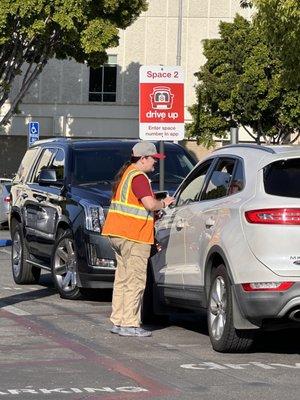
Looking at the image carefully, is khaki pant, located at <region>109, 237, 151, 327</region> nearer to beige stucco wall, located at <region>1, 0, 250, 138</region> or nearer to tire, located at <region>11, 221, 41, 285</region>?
tire, located at <region>11, 221, 41, 285</region>

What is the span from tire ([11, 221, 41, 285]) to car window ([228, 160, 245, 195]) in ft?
20.2

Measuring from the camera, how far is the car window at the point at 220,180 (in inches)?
407

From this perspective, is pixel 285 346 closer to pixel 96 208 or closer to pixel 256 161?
pixel 256 161

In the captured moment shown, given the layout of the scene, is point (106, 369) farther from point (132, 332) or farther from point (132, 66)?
point (132, 66)

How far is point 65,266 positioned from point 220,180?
3983 mm

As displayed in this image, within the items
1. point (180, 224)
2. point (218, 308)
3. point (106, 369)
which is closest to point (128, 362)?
point (106, 369)

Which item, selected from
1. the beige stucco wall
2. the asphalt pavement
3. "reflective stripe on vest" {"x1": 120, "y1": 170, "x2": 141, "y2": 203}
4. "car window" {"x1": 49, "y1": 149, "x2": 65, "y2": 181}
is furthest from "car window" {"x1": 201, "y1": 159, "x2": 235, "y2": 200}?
the beige stucco wall

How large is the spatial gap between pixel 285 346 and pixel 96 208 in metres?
3.45

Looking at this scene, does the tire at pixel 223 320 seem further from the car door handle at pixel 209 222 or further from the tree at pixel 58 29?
the tree at pixel 58 29

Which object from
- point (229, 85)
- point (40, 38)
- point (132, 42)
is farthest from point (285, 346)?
point (132, 42)

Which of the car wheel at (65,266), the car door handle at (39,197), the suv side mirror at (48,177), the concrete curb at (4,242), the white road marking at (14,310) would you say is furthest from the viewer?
the concrete curb at (4,242)

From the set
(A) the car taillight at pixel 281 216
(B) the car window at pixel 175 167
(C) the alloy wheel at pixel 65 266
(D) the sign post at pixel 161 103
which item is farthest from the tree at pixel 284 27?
(A) the car taillight at pixel 281 216

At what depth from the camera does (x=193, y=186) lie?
446 inches

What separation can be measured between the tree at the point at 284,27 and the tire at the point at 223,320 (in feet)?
29.6
